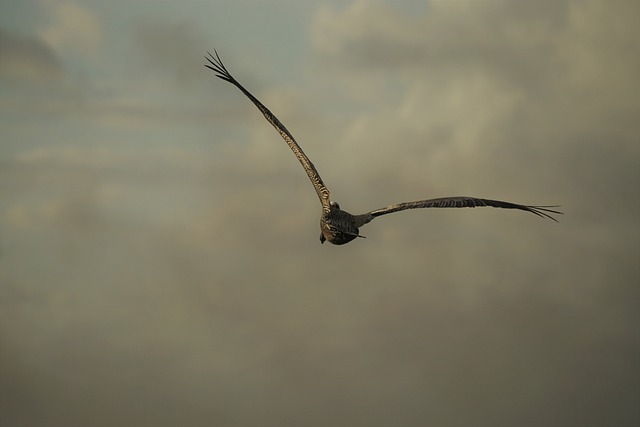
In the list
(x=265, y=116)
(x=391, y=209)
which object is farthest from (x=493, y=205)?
(x=265, y=116)

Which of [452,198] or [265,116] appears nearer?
[452,198]

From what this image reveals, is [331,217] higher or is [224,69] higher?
[224,69]

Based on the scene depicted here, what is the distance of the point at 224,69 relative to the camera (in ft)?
184

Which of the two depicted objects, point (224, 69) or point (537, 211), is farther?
point (224, 69)

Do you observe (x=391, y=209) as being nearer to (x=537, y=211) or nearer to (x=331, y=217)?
(x=331, y=217)

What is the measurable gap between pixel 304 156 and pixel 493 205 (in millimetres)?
10608

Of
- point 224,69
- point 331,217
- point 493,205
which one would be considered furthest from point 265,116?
point 493,205

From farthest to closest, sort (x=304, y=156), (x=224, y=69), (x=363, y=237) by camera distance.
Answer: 1. (x=224, y=69)
2. (x=304, y=156)
3. (x=363, y=237)

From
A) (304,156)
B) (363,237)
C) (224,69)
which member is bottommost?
(363,237)

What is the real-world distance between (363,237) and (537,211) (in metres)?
9.10

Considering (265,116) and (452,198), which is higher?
(265,116)

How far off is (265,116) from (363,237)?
1107cm

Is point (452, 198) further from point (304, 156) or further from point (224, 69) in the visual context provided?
point (224, 69)

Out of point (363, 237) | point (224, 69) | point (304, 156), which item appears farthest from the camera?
point (224, 69)
